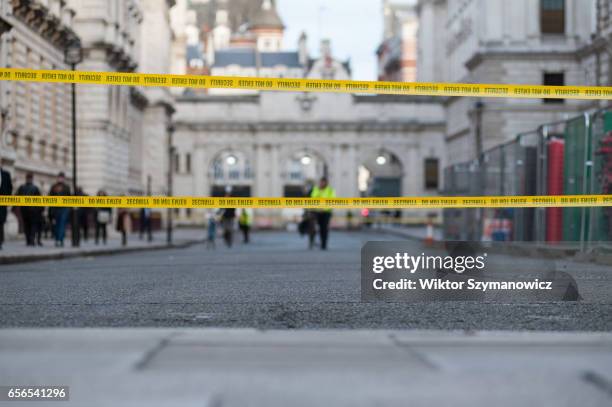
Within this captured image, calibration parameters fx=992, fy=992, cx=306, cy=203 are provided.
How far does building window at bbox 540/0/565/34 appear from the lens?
154 feet

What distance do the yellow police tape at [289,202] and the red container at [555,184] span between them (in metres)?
8.41

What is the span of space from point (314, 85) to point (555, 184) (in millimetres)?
9965

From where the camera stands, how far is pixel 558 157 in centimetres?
1739

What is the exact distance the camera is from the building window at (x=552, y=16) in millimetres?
46875

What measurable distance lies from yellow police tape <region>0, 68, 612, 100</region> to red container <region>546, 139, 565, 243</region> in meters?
8.86

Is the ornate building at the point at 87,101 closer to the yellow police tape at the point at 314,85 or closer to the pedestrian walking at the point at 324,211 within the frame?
the pedestrian walking at the point at 324,211

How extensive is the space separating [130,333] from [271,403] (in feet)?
4.98

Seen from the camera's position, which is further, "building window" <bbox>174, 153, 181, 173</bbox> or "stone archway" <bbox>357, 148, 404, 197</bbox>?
"stone archway" <bbox>357, 148, 404, 197</bbox>

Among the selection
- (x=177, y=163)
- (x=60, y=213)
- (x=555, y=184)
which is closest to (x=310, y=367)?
(x=555, y=184)

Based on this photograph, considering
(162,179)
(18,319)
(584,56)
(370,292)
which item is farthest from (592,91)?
(162,179)

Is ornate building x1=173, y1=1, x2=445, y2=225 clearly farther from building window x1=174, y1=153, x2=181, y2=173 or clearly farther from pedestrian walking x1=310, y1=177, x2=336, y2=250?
pedestrian walking x1=310, y1=177, x2=336, y2=250

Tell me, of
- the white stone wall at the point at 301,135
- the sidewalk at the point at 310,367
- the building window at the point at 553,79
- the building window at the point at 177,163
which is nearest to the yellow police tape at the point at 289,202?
the sidewalk at the point at 310,367

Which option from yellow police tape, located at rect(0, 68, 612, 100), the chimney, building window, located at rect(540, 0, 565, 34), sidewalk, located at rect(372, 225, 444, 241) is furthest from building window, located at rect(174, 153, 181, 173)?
yellow police tape, located at rect(0, 68, 612, 100)

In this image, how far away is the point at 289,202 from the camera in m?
8.31
